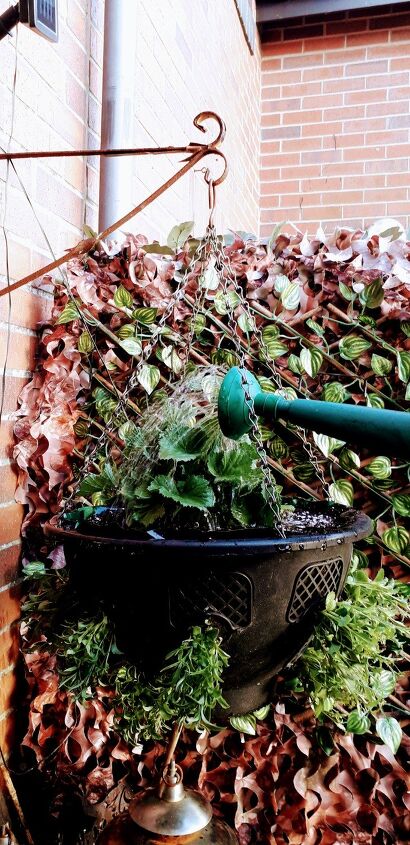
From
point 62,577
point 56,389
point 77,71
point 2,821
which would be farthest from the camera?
point 77,71

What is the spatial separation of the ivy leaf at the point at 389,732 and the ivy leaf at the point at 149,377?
84 cm

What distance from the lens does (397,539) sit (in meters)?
1.26

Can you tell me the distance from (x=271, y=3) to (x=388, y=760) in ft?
12.0

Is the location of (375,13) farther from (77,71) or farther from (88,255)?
(88,255)

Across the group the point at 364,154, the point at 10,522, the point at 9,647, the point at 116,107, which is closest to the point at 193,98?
the point at 116,107

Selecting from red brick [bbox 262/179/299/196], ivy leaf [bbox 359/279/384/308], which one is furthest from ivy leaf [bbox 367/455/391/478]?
red brick [bbox 262/179/299/196]

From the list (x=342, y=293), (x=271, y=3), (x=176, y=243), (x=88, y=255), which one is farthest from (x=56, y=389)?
(x=271, y=3)

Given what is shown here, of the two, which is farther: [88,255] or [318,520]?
[88,255]

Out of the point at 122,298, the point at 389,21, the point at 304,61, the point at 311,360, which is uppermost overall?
the point at 389,21

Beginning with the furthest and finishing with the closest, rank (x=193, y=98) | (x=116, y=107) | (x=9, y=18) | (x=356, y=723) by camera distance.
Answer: (x=193, y=98)
(x=116, y=107)
(x=356, y=723)
(x=9, y=18)

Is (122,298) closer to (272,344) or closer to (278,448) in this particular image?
(272,344)

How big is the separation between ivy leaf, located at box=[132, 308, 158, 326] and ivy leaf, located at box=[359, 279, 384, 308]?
47cm

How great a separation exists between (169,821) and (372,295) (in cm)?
107

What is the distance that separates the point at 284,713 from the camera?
48.8 inches
